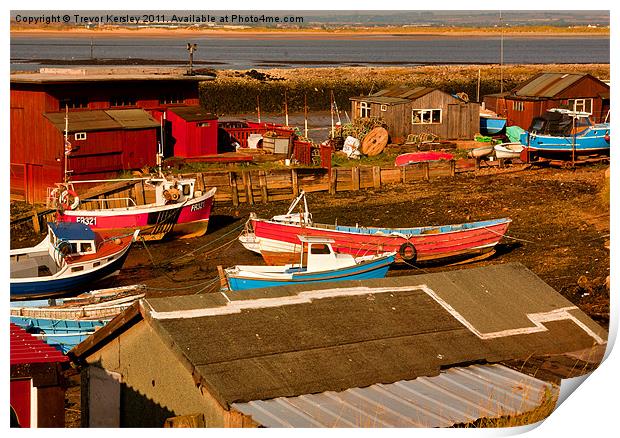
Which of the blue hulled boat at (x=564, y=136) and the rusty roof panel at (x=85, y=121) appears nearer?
the rusty roof panel at (x=85, y=121)

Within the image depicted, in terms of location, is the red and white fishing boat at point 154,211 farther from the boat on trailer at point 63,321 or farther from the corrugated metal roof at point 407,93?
the corrugated metal roof at point 407,93

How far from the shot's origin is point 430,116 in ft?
172

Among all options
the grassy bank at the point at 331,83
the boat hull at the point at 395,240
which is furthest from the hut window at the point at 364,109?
the boat hull at the point at 395,240

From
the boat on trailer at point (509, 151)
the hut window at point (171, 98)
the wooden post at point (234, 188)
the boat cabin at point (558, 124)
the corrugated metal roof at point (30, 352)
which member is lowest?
the corrugated metal roof at point (30, 352)

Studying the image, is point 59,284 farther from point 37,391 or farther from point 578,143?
point 578,143

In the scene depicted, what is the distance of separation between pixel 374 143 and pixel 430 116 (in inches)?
157

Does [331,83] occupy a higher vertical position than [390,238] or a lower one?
higher

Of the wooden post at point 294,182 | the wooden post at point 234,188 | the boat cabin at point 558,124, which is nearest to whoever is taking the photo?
the wooden post at point 234,188

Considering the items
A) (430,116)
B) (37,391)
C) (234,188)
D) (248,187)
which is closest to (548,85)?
(430,116)

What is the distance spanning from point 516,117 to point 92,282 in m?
30.3

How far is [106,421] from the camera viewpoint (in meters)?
17.3

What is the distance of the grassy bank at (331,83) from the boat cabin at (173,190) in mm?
40065

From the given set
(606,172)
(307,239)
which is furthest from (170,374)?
(606,172)

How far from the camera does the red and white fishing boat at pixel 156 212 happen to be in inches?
1435
